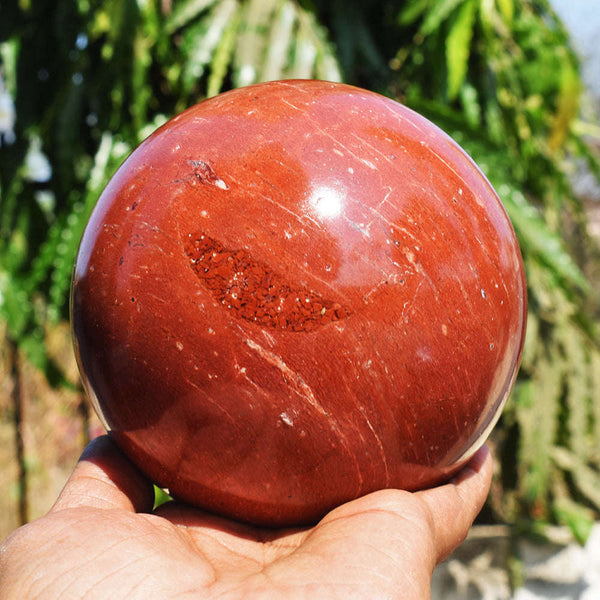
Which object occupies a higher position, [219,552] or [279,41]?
[279,41]

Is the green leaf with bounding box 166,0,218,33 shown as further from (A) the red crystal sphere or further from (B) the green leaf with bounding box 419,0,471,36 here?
(A) the red crystal sphere

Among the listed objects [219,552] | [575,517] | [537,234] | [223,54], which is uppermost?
[223,54]

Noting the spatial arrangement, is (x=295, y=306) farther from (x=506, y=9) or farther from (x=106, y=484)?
(x=506, y=9)

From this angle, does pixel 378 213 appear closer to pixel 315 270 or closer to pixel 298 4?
pixel 315 270

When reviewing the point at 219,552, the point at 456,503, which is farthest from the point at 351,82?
the point at 219,552

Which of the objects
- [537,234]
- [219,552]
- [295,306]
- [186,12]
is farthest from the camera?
[186,12]

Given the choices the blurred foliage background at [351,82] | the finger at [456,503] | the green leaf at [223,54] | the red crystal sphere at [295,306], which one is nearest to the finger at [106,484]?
the red crystal sphere at [295,306]

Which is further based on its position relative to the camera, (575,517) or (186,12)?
(575,517)
